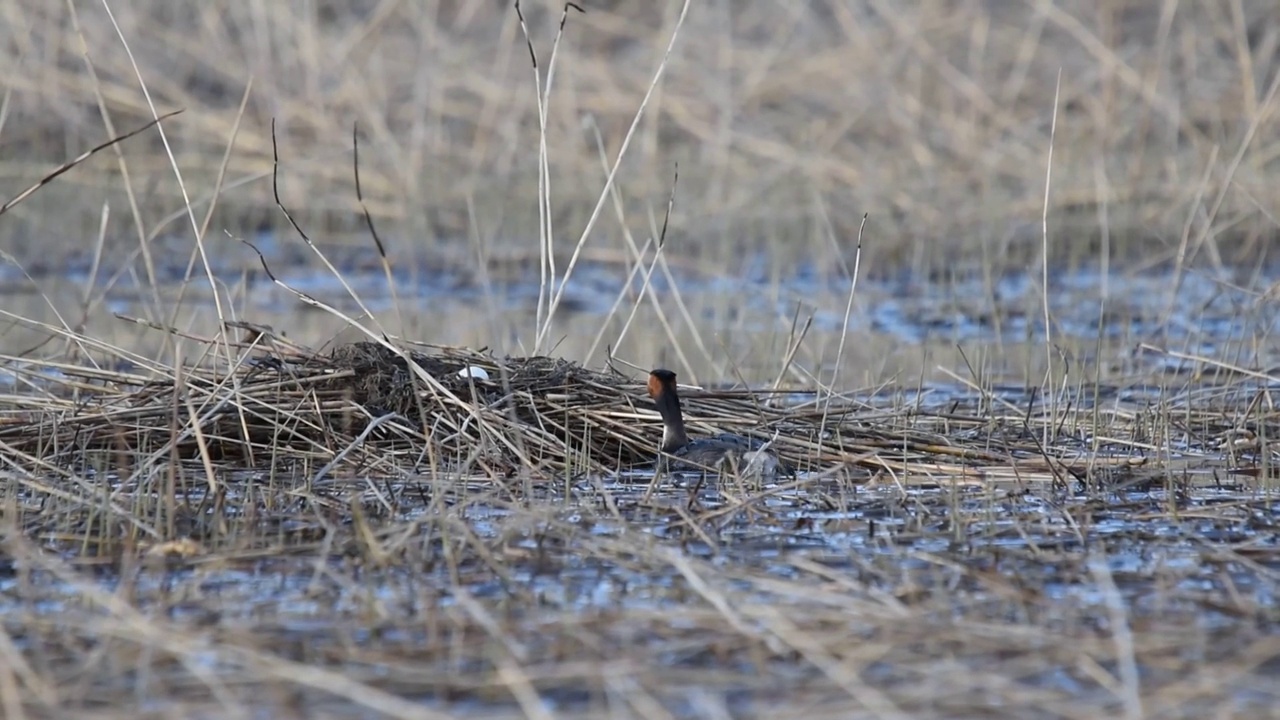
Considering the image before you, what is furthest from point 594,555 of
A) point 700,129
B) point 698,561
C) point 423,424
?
point 700,129

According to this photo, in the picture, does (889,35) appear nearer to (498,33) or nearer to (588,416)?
(498,33)

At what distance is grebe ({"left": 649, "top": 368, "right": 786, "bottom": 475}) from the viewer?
5.47 meters

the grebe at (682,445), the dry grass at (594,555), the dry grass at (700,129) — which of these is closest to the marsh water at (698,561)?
the dry grass at (594,555)

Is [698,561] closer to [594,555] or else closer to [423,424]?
[594,555]

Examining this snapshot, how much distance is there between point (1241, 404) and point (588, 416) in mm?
2535

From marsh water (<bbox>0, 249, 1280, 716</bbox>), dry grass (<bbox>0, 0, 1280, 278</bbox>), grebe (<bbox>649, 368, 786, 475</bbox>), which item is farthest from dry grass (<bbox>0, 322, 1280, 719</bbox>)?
dry grass (<bbox>0, 0, 1280, 278</bbox>)

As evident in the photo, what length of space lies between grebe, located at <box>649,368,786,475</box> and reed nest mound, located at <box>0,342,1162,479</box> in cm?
16

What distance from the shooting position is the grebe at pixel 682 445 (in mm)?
5469

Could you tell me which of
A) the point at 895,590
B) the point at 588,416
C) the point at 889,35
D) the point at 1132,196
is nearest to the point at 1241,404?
the point at 588,416

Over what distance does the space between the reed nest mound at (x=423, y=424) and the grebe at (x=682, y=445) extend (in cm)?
16

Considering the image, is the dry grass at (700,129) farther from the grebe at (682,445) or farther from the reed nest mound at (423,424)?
the grebe at (682,445)

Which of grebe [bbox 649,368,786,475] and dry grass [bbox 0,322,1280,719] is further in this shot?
grebe [bbox 649,368,786,475]

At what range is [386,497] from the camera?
4.95 m

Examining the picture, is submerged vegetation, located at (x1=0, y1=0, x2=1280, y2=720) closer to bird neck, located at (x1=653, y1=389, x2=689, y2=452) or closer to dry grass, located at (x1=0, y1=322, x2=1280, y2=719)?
dry grass, located at (x1=0, y1=322, x2=1280, y2=719)
